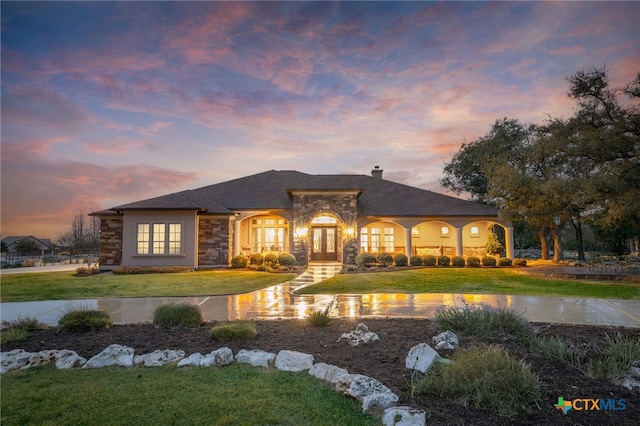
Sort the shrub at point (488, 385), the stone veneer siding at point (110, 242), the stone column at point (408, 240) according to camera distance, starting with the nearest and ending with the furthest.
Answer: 1. the shrub at point (488, 385)
2. the stone veneer siding at point (110, 242)
3. the stone column at point (408, 240)

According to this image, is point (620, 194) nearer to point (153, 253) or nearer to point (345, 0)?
point (345, 0)

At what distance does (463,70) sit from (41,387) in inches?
543

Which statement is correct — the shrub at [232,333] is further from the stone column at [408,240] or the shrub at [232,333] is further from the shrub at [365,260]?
the stone column at [408,240]

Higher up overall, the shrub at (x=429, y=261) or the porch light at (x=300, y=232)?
the porch light at (x=300, y=232)

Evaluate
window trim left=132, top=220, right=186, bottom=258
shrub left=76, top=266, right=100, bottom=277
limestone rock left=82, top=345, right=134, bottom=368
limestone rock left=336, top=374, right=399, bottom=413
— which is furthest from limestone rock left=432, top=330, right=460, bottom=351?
shrub left=76, top=266, right=100, bottom=277

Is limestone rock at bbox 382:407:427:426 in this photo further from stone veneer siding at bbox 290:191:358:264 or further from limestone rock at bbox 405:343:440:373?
stone veneer siding at bbox 290:191:358:264

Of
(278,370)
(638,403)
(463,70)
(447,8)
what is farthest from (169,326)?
(463,70)

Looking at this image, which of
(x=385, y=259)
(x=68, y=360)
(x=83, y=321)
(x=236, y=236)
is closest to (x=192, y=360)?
(x=68, y=360)

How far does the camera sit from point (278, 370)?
452cm

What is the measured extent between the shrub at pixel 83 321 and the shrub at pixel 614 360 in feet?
22.9

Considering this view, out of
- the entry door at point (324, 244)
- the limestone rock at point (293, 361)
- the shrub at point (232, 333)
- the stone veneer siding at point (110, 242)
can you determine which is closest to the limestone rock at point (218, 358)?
the limestone rock at point (293, 361)

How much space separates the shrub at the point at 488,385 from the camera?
3.45 m

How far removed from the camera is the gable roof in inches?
850

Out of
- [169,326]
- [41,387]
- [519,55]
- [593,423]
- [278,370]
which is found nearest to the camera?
[593,423]
